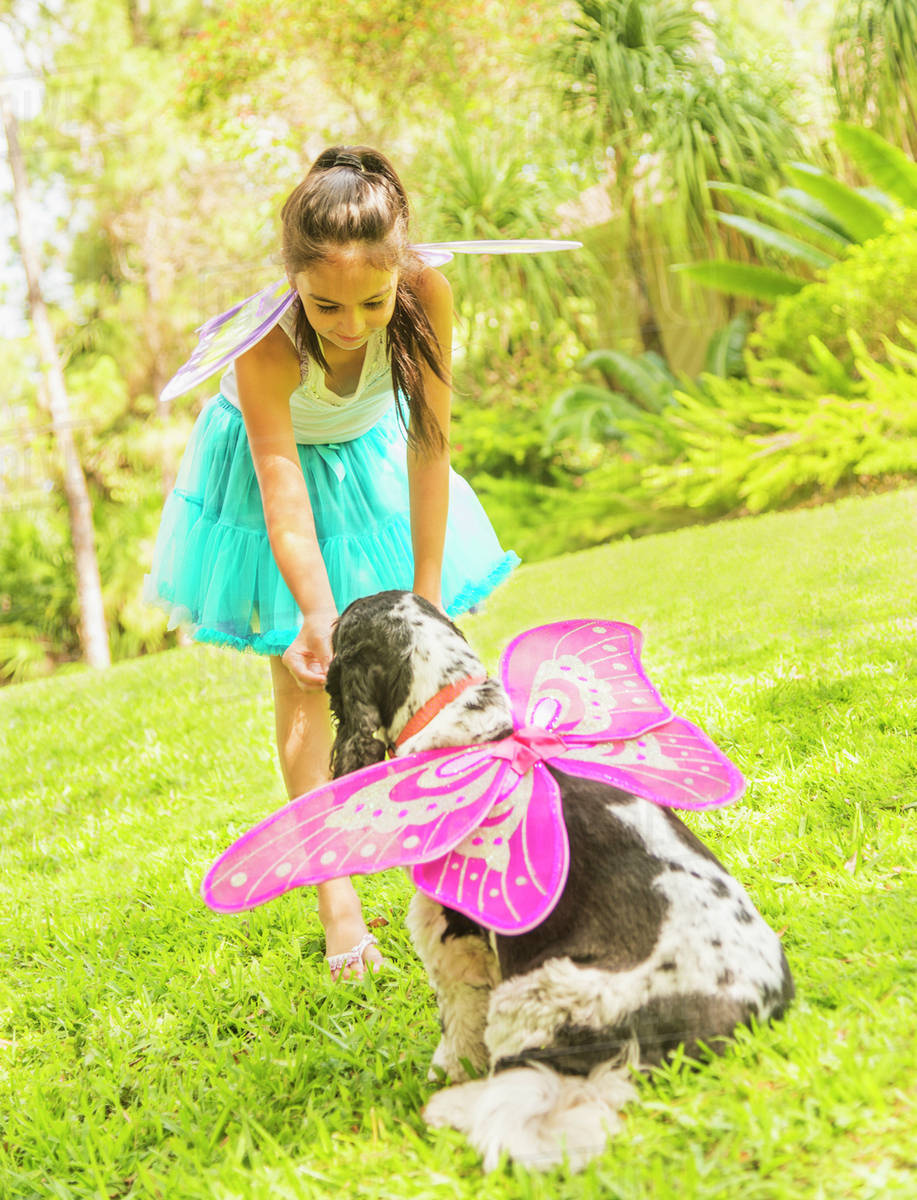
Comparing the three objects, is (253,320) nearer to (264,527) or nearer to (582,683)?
(264,527)

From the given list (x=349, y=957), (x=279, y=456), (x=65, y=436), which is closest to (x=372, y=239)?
(x=279, y=456)

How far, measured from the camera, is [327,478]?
264 cm

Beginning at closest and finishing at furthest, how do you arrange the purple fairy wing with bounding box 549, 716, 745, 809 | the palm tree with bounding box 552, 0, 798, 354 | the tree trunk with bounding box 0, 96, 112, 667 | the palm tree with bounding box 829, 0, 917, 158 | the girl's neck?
1. the purple fairy wing with bounding box 549, 716, 745, 809
2. the girl's neck
3. the palm tree with bounding box 829, 0, 917, 158
4. the palm tree with bounding box 552, 0, 798, 354
5. the tree trunk with bounding box 0, 96, 112, 667

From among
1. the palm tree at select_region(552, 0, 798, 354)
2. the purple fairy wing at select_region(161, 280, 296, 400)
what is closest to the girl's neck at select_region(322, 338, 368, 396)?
the purple fairy wing at select_region(161, 280, 296, 400)

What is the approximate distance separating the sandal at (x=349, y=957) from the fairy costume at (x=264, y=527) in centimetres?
74

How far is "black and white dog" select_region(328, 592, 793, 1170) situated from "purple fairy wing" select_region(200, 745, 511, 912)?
12 centimetres

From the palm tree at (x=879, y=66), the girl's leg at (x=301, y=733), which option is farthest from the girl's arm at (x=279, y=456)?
the palm tree at (x=879, y=66)

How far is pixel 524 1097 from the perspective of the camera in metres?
1.41

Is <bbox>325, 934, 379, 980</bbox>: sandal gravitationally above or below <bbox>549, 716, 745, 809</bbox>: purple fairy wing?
below

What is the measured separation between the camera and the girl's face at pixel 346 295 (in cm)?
200

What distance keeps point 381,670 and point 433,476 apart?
2.49ft

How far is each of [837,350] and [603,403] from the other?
103 inches

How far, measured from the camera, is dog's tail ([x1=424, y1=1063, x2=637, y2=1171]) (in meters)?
1.36

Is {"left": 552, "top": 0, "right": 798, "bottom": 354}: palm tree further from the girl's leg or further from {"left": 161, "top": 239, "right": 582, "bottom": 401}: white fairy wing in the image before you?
the girl's leg
